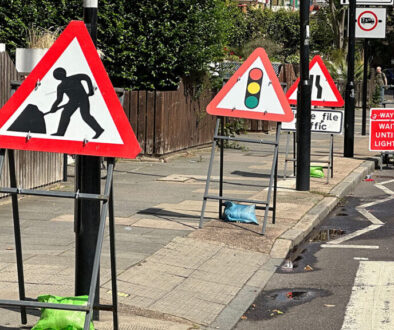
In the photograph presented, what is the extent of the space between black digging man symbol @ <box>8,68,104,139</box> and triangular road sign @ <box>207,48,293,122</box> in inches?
193

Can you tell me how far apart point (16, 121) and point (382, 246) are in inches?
220

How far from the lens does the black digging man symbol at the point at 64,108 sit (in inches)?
217

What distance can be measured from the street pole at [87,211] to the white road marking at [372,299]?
1.96 m

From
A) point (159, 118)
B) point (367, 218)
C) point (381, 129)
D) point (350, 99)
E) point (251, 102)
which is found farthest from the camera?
point (350, 99)

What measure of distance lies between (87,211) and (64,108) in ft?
3.20

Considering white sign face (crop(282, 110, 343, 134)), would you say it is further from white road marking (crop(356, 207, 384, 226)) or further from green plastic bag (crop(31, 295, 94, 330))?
green plastic bag (crop(31, 295, 94, 330))

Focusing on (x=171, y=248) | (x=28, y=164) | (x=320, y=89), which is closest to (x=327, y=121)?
(x=320, y=89)

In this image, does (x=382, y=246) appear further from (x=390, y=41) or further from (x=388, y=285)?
(x=390, y=41)

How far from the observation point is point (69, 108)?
552 centimetres

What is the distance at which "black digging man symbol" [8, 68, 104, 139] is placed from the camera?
550 cm

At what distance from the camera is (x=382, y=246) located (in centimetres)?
1000

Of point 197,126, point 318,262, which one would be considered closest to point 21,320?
point 318,262

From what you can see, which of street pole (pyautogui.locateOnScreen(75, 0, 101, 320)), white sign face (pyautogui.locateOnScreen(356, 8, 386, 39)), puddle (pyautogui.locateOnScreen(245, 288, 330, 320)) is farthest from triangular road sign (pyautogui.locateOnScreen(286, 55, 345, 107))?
street pole (pyautogui.locateOnScreen(75, 0, 101, 320))

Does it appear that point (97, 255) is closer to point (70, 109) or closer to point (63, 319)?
point (63, 319)
